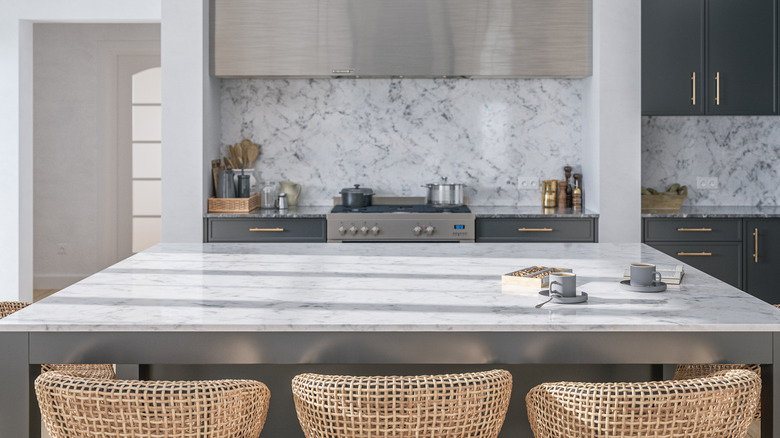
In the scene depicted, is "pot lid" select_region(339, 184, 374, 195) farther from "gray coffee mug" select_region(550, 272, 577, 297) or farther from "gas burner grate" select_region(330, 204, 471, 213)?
"gray coffee mug" select_region(550, 272, 577, 297)

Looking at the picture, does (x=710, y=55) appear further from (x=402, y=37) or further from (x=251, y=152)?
(x=251, y=152)

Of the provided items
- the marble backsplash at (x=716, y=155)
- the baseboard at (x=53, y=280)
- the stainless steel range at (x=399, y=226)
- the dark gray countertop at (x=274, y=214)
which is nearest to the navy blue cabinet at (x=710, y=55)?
the marble backsplash at (x=716, y=155)

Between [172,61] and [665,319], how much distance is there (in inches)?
149

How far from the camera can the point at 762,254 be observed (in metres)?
4.75

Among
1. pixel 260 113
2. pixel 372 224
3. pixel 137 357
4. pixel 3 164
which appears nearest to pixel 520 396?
pixel 137 357

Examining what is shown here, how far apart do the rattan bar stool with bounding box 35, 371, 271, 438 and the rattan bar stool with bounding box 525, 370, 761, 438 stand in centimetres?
79

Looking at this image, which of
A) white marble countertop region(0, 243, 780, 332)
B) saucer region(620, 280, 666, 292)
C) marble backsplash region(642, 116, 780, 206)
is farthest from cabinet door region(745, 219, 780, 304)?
saucer region(620, 280, 666, 292)

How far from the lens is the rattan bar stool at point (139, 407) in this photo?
172cm

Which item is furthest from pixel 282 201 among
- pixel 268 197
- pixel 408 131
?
pixel 408 131

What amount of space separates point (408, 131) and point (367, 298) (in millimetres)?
3309

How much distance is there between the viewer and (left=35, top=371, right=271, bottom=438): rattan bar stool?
1721 millimetres

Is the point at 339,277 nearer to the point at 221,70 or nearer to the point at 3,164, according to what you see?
the point at 221,70

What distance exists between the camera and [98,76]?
688cm

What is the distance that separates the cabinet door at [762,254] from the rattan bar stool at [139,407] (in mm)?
3955
